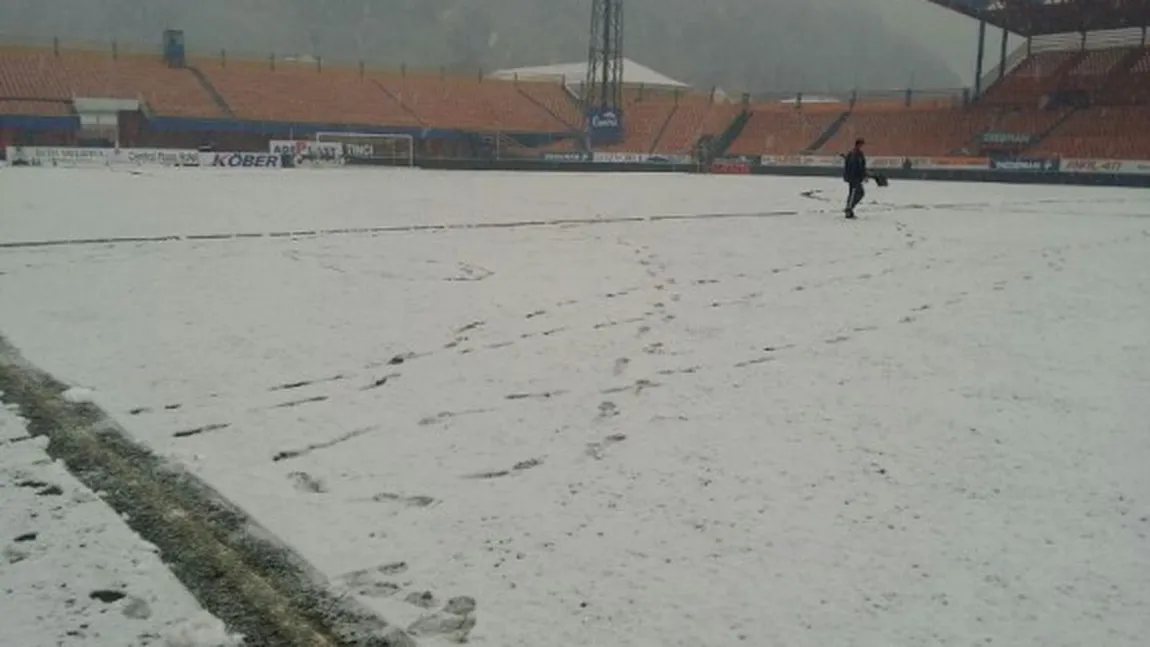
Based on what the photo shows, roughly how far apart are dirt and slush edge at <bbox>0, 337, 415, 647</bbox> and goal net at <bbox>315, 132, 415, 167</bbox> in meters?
44.2

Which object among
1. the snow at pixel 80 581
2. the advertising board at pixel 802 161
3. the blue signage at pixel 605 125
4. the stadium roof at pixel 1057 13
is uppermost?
the stadium roof at pixel 1057 13

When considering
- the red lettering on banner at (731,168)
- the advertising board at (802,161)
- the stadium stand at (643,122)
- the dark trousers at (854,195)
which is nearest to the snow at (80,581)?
the dark trousers at (854,195)

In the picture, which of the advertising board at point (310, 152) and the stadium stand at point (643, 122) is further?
the stadium stand at point (643, 122)

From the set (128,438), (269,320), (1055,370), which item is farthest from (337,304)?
(1055,370)

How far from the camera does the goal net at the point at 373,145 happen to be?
47.7m

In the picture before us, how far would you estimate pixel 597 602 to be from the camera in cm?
301

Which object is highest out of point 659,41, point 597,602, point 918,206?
point 659,41

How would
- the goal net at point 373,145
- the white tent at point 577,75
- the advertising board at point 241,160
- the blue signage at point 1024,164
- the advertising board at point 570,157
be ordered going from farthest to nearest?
the white tent at point 577,75, the advertising board at point 570,157, the goal net at point 373,145, the advertising board at point 241,160, the blue signage at point 1024,164

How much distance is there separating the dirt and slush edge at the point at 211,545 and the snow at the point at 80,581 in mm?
71

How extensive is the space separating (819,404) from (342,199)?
18040 mm

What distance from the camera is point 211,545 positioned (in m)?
3.37

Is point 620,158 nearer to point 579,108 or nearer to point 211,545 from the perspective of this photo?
point 579,108

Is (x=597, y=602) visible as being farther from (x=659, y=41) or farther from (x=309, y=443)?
(x=659, y=41)

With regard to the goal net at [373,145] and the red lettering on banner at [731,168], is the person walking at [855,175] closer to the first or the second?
the red lettering on banner at [731,168]
